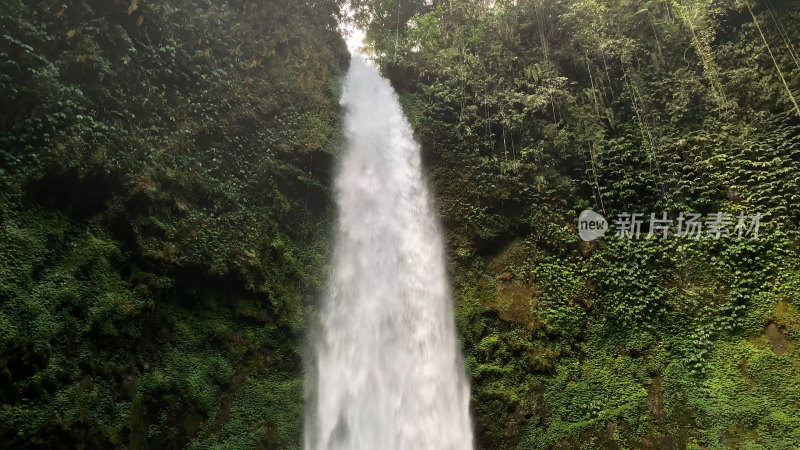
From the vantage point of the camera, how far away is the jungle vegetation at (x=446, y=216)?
539cm

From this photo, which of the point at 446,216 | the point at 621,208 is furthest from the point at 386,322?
the point at 621,208

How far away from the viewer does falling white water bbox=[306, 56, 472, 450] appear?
696 centimetres

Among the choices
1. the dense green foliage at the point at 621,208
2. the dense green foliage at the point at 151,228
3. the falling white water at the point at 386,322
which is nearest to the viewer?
the dense green foliage at the point at 151,228

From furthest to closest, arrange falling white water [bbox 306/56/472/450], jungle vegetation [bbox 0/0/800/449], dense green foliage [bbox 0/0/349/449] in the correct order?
falling white water [bbox 306/56/472/450], jungle vegetation [bbox 0/0/800/449], dense green foliage [bbox 0/0/349/449]

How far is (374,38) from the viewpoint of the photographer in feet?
46.4

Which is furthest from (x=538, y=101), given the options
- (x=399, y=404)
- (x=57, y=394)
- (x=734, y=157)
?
(x=57, y=394)

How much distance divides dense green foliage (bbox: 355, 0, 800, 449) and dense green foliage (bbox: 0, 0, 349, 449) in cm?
352

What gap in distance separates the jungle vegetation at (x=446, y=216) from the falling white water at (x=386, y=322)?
0.38 meters

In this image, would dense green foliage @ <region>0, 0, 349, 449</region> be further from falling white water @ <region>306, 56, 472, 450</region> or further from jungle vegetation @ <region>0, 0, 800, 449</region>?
falling white water @ <region>306, 56, 472, 450</region>

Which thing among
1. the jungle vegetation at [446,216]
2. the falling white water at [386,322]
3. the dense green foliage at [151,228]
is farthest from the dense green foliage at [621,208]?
the dense green foliage at [151,228]

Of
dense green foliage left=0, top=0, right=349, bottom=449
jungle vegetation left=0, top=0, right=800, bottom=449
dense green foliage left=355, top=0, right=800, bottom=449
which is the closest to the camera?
dense green foliage left=0, top=0, right=349, bottom=449

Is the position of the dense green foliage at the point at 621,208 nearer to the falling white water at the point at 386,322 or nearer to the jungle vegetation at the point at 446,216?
the jungle vegetation at the point at 446,216

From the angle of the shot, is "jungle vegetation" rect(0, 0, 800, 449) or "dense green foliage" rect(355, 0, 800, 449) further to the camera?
"dense green foliage" rect(355, 0, 800, 449)

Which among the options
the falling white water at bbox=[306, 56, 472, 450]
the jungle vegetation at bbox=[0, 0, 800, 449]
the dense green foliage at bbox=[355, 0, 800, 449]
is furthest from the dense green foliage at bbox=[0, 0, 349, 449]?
the dense green foliage at bbox=[355, 0, 800, 449]
